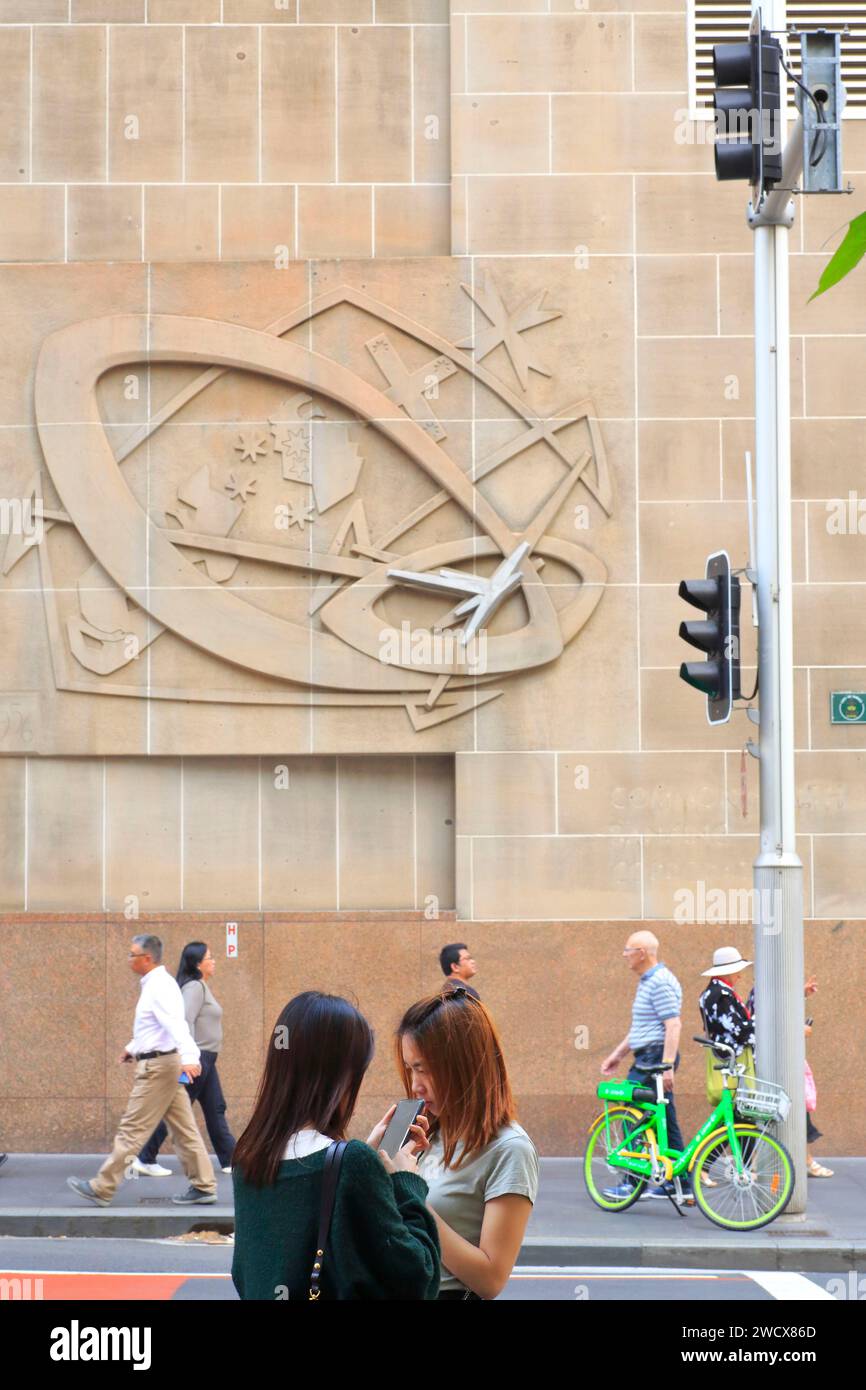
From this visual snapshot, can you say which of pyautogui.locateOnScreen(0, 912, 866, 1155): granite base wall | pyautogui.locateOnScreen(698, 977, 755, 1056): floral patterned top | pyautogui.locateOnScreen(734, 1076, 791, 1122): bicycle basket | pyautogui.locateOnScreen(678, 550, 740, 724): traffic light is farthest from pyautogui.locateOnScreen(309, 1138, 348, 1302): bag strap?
pyautogui.locateOnScreen(0, 912, 866, 1155): granite base wall

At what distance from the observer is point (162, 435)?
14352mm

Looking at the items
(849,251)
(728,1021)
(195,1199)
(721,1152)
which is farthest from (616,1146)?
(849,251)

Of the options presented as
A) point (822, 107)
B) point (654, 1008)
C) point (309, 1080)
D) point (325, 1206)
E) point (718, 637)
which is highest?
point (822, 107)

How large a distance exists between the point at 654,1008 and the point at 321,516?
209 inches

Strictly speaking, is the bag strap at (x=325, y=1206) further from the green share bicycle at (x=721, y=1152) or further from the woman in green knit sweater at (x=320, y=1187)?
the green share bicycle at (x=721, y=1152)

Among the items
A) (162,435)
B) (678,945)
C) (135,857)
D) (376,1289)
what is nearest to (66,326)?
(162,435)

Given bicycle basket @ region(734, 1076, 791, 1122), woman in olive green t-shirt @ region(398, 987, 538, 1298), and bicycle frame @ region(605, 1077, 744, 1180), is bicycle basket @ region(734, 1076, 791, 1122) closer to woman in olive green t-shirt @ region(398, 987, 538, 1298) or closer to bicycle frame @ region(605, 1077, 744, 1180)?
bicycle frame @ region(605, 1077, 744, 1180)

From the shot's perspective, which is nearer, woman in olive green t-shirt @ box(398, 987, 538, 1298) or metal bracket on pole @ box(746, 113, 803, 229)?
woman in olive green t-shirt @ box(398, 987, 538, 1298)

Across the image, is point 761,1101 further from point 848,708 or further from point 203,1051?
point 848,708

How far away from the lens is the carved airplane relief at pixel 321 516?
14039 millimetres

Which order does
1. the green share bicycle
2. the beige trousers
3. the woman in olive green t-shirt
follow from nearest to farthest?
the woman in olive green t-shirt, the green share bicycle, the beige trousers

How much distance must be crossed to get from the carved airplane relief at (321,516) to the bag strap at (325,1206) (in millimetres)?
10812

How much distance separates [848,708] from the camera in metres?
14.0

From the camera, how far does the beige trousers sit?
11.1 m
